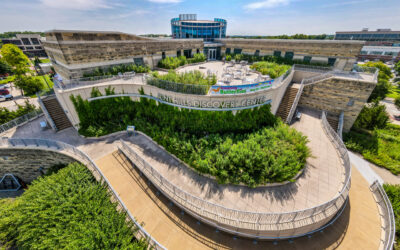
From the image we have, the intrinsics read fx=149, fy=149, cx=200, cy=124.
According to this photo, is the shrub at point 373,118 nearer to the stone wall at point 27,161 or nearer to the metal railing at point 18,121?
the stone wall at point 27,161

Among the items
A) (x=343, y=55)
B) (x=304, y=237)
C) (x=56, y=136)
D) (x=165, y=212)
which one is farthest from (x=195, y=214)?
(x=343, y=55)

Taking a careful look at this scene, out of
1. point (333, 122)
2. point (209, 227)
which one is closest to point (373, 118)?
point (333, 122)

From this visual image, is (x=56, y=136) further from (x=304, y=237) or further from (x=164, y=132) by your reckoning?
(x=304, y=237)

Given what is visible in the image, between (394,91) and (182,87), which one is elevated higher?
(182,87)

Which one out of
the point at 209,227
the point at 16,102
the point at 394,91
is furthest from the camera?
the point at 394,91

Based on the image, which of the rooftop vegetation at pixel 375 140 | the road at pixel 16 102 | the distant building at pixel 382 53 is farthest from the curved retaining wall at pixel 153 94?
the distant building at pixel 382 53

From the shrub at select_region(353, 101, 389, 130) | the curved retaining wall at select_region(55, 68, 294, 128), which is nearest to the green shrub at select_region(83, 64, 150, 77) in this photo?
the curved retaining wall at select_region(55, 68, 294, 128)

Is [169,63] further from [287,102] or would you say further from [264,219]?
[264,219]
